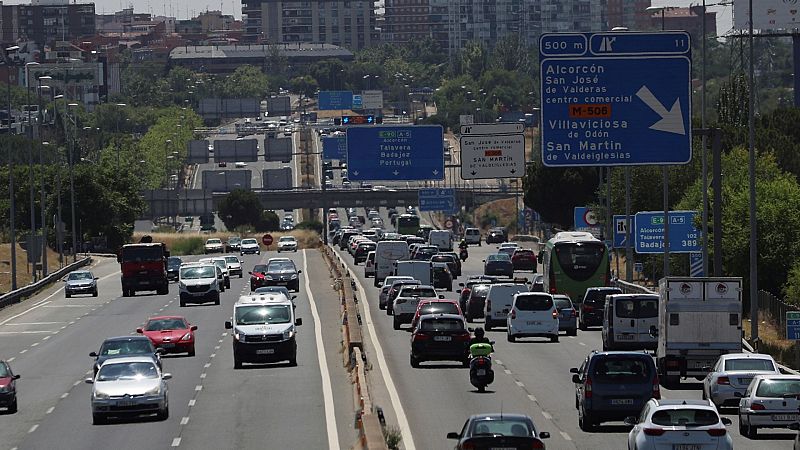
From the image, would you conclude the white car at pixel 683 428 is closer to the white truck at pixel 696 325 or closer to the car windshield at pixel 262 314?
the white truck at pixel 696 325

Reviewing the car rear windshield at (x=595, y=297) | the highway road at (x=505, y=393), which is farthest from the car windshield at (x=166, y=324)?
the car rear windshield at (x=595, y=297)

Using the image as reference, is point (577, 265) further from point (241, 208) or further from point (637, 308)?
point (241, 208)

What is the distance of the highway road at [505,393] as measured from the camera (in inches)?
1182

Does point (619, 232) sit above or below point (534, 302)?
above

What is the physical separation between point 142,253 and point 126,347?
123 feet

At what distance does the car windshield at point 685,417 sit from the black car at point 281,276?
182 ft

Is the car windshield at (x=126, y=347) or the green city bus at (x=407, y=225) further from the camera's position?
the green city bus at (x=407, y=225)

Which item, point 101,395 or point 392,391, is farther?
point 392,391

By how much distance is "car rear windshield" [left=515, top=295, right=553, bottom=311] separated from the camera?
53281 millimetres

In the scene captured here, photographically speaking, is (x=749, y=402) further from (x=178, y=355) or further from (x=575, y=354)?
(x=178, y=355)

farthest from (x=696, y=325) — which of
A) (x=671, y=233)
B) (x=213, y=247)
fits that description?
(x=213, y=247)

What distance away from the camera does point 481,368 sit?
122 ft

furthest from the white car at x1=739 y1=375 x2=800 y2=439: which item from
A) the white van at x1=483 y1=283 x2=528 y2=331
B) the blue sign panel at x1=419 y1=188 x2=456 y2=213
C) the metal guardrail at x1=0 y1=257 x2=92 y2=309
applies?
the blue sign panel at x1=419 y1=188 x2=456 y2=213

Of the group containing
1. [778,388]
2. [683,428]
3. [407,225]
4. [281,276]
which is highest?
[683,428]
